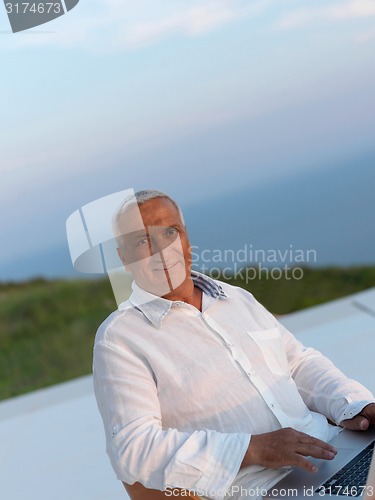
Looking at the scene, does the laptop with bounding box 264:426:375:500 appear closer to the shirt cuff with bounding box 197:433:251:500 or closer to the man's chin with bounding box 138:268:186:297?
the shirt cuff with bounding box 197:433:251:500

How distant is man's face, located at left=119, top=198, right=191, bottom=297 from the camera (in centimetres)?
199

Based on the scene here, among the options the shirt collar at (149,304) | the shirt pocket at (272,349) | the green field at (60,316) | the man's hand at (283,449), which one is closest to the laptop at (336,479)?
the man's hand at (283,449)

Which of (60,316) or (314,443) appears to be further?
(60,316)

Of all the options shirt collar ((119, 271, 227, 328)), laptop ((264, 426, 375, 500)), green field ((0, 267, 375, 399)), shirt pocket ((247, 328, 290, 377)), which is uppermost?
shirt collar ((119, 271, 227, 328))

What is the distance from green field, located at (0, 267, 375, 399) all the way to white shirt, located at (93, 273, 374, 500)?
621cm

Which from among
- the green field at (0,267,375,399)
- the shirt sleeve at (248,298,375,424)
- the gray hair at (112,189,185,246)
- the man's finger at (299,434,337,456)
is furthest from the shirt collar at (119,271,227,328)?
the green field at (0,267,375,399)

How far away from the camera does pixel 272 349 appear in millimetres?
2094

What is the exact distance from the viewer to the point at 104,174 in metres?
3.22

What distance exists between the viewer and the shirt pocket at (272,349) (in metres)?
2.06

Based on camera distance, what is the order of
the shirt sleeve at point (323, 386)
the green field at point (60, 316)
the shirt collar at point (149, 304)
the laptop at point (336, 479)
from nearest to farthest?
the laptop at point (336, 479) < the shirt collar at point (149, 304) < the shirt sleeve at point (323, 386) < the green field at point (60, 316)

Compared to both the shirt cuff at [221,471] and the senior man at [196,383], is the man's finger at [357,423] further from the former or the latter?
the shirt cuff at [221,471]

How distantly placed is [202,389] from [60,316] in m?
8.19

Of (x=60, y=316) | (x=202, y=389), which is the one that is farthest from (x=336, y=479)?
(x=60, y=316)

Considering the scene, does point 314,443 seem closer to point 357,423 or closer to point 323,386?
point 357,423
